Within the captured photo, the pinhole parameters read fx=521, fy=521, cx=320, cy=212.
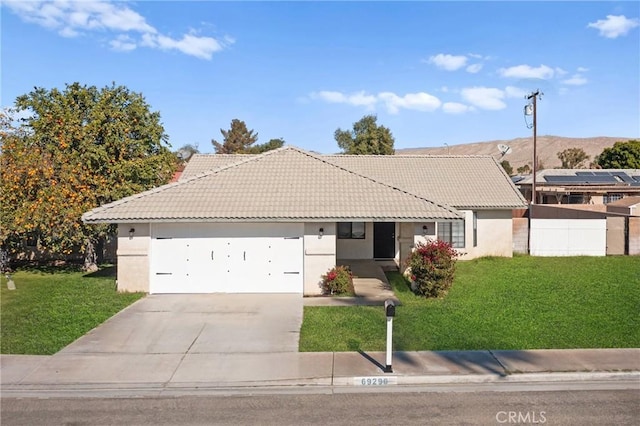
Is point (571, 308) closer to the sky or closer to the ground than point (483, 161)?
closer to the ground

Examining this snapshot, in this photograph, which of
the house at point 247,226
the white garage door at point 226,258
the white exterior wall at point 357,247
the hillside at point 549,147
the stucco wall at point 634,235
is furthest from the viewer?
the hillside at point 549,147

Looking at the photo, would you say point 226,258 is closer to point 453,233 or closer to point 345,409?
point 345,409

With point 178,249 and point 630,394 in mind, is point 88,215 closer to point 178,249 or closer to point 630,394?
point 178,249

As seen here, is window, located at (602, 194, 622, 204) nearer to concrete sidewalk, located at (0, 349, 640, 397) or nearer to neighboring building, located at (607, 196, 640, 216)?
neighboring building, located at (607, 196, 640, 216)

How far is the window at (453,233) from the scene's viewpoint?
70.8 feet

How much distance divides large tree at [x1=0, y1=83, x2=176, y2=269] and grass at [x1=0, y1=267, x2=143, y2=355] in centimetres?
173

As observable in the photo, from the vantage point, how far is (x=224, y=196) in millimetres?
16375

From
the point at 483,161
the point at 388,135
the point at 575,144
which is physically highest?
the point at 575,144

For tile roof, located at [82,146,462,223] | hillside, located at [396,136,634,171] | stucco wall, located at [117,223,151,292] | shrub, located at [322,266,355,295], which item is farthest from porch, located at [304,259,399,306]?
hillside, located at [396,136,634,171]

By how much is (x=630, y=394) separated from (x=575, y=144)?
603ft

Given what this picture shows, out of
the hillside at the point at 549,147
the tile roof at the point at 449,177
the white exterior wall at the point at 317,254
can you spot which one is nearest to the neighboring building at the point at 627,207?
the tile roof at the point at 449,177

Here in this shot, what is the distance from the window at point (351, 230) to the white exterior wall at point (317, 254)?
19.7 feet

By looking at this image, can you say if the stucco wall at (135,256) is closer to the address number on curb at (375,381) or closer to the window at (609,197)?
the address number on curb at (375,381)

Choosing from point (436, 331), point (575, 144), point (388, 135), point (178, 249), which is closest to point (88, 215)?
point (178, 249)
